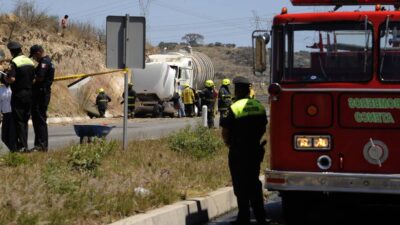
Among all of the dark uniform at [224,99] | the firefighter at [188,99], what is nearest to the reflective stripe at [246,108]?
the dark uniform at [224,99]

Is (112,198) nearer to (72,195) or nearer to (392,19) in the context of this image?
(72,195)

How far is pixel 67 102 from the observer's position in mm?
41469

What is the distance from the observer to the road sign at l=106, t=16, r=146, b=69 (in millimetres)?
14047

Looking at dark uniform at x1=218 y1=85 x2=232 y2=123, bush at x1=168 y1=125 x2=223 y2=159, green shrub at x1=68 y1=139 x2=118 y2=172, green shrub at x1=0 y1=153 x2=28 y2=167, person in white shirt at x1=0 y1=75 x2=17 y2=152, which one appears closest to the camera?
green shrub at x1=68 y1=139 x2=118 y2=172

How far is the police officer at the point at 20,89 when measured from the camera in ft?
43.4

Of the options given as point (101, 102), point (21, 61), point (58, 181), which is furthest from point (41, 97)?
point (101, 102)

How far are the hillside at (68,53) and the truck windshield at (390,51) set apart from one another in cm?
3024

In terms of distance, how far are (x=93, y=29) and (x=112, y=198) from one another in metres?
48.2

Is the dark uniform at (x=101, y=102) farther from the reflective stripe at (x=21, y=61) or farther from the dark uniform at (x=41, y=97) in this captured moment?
the reflective stripe at (x=21, y=61)

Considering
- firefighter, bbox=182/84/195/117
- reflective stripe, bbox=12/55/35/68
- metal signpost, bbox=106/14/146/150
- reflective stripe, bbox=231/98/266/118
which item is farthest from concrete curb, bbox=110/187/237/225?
→ firefighter, bbox=182/84/195/117

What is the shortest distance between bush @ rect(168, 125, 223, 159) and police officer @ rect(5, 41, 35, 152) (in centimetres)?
295

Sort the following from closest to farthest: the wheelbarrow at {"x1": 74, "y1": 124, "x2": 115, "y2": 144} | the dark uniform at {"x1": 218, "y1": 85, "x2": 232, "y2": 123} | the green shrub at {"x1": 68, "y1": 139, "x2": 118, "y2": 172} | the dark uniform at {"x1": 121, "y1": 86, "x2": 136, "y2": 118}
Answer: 1. the green shrub at {"x1": 68, "y1": 139, "x2": 118, "y2": 172}
2. the wheelbarrow at {"x1": 74, "y1": 124, "x2": 115, "y2": 144}
3. the dark uniform at {"x1": 218, "y1": 85, "x2": 232, "y2": 123}
4. the dark uniform at {"x1": 121, "y1": 86, "x2": 136, "y2": 118}

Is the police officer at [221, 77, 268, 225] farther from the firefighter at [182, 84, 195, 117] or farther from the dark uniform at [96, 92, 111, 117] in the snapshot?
the dark uniform at [96, 92, 111, 117]

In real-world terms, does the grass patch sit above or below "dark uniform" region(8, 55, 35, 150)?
below
